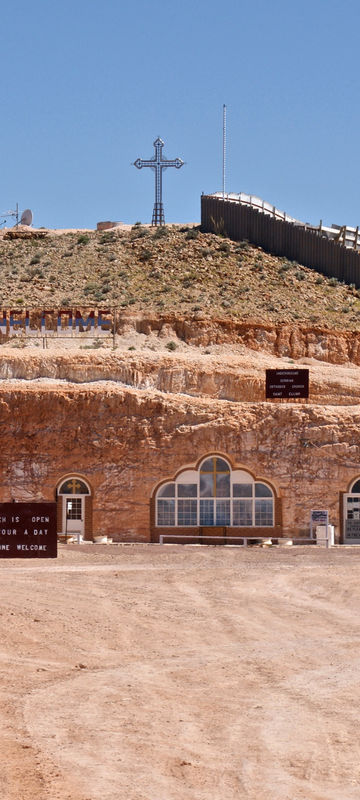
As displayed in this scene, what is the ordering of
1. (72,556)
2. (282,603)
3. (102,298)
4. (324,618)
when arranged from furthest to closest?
1. (102,298)
2. (72,556)
3. (282,603)
4. (324,618)

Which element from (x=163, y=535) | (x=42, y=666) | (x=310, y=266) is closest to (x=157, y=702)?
(x=42, y=666)

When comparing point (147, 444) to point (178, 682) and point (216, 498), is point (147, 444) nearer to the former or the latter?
point (216, 498)

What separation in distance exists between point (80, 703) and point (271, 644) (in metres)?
6.15

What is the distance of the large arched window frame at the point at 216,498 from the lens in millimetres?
41156

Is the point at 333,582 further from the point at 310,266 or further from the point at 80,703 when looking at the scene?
the point at 310,266

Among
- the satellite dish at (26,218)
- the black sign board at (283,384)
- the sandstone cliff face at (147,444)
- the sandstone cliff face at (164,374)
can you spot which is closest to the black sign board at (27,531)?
the sandstone cliff face at (147,444)

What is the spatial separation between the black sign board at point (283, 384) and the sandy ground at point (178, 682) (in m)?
12.4

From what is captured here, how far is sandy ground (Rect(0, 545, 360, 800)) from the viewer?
12.8 metres

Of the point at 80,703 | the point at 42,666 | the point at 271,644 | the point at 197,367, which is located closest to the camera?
the point at 80,703

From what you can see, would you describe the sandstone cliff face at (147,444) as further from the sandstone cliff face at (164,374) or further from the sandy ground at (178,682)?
the sandy ground at (178,682)

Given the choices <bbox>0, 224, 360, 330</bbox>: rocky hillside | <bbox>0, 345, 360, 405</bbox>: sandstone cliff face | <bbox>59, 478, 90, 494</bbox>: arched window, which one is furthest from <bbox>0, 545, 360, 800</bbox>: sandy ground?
<bbox>0, 224, 360, 330</bbox>: rocky hillside

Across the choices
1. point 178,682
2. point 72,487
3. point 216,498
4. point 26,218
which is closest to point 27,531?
point 72,487

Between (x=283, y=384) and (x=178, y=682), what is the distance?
26.1 m

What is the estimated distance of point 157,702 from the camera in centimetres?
1636
